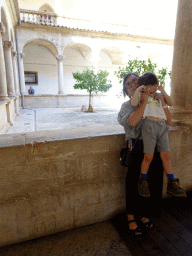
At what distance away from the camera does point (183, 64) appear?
2430mm

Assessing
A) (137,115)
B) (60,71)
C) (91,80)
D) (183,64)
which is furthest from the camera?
(60,71)

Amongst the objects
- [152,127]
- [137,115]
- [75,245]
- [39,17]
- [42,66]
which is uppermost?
[39,17]

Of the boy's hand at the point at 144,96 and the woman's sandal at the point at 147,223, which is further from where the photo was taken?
the woman's sandal at the point at 147,223

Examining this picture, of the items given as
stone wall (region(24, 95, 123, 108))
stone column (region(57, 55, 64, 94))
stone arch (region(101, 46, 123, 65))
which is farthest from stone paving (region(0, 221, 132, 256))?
stone arch (region(101, 46, 123, 65))

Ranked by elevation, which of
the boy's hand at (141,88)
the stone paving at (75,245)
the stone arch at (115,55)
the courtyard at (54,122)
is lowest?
the stone paving at (75,245)

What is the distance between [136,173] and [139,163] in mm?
104

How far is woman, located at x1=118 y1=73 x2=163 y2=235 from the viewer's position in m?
1.69

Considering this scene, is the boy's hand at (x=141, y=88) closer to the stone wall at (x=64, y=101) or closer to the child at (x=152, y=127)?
the child at (x=152, y=127)

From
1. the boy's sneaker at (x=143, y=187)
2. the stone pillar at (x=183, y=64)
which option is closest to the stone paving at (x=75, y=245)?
the boy's sneaker at (x=143, y=187)

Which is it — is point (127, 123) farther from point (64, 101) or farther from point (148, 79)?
point (64, 101)

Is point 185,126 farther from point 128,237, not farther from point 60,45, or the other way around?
point 60,45

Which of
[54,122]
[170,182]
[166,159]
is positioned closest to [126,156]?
[166,159]

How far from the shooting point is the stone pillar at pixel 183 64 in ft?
7.80

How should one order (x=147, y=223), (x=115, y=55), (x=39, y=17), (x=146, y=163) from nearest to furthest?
(x=146, y=163)
(x=147, y=223)
(x=39, y=17)
(x=115, y=55)
